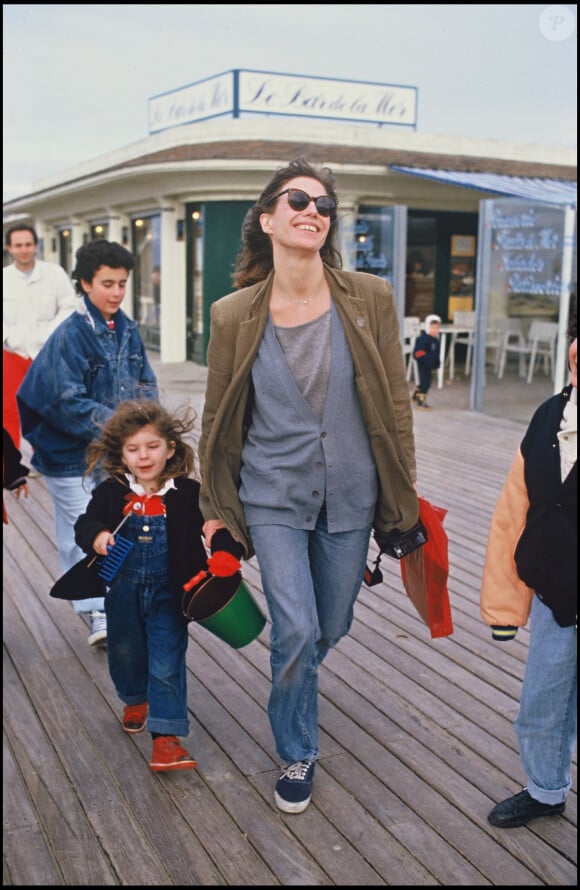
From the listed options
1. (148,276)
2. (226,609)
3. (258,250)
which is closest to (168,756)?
(226,609)

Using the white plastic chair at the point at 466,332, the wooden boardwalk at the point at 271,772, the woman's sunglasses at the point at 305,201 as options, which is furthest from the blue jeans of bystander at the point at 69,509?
the white plastic chair at the point at 466,332

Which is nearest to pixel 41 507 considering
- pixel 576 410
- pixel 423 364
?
pixel 576 410

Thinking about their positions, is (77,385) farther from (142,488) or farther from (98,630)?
(98,630)

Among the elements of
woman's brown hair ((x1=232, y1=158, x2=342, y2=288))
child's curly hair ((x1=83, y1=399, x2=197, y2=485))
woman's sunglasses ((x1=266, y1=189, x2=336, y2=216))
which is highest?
woman's sunglasses ((x1=266, y1=189, x2=336, y2=216))

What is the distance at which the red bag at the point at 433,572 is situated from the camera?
307 centimetres

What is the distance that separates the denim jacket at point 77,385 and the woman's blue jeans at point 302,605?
1.18 m

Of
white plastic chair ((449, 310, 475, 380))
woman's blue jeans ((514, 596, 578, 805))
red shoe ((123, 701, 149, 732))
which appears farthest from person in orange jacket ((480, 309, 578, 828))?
white plastic chair ((449, 310, 475, 380))

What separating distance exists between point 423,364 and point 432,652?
736 centimetres

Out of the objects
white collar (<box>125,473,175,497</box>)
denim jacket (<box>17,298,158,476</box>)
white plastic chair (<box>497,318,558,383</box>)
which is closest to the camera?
white collar (<box>125,473,175,497</box>)

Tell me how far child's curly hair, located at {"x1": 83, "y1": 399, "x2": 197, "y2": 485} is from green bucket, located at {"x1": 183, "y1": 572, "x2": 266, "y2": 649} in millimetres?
471

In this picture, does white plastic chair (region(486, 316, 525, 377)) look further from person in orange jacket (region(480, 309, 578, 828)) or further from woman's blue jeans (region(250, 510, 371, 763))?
person in orange jacket (region(480, 309, 578, 828))

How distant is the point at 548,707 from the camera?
8.85 feet

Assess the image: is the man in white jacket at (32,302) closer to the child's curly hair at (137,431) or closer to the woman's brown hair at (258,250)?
the child's curly hair at (137,431)

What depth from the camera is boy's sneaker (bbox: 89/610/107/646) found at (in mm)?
4180
